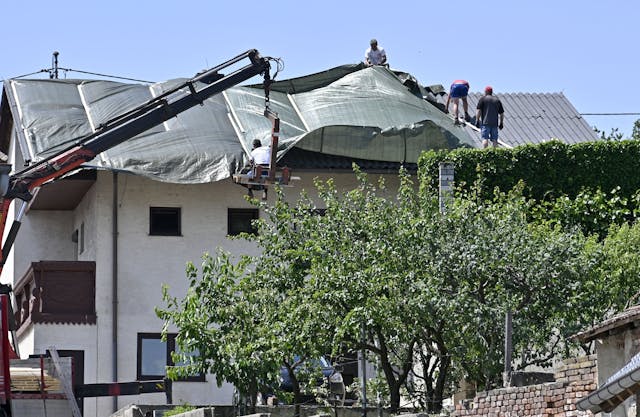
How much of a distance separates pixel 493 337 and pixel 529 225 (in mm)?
3115

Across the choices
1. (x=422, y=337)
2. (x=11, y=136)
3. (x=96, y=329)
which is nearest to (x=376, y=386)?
(x=422, y=337)

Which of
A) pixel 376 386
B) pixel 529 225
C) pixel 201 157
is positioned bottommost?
pixel 376 386

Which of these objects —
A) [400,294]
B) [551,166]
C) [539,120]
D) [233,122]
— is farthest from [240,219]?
[400,294]

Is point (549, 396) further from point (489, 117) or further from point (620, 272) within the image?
point (489, 117)

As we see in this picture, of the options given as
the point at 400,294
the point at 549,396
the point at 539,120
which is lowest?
the point at 549,396

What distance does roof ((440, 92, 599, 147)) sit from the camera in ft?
139

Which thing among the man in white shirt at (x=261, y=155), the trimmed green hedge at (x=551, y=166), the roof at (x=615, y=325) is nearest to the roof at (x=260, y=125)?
the man in white shirt at (x=261, y=155)

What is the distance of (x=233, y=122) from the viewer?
39.6m

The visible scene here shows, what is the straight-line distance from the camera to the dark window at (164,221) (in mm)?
37688

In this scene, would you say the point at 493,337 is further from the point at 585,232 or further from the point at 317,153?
the point at 317,153

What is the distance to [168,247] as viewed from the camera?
123 feet

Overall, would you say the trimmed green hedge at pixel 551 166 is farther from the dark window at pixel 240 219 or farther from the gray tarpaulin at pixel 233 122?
the dark window at pixel 240 219

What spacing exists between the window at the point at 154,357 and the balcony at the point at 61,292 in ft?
4.17

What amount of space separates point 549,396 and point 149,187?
57.2 feet
